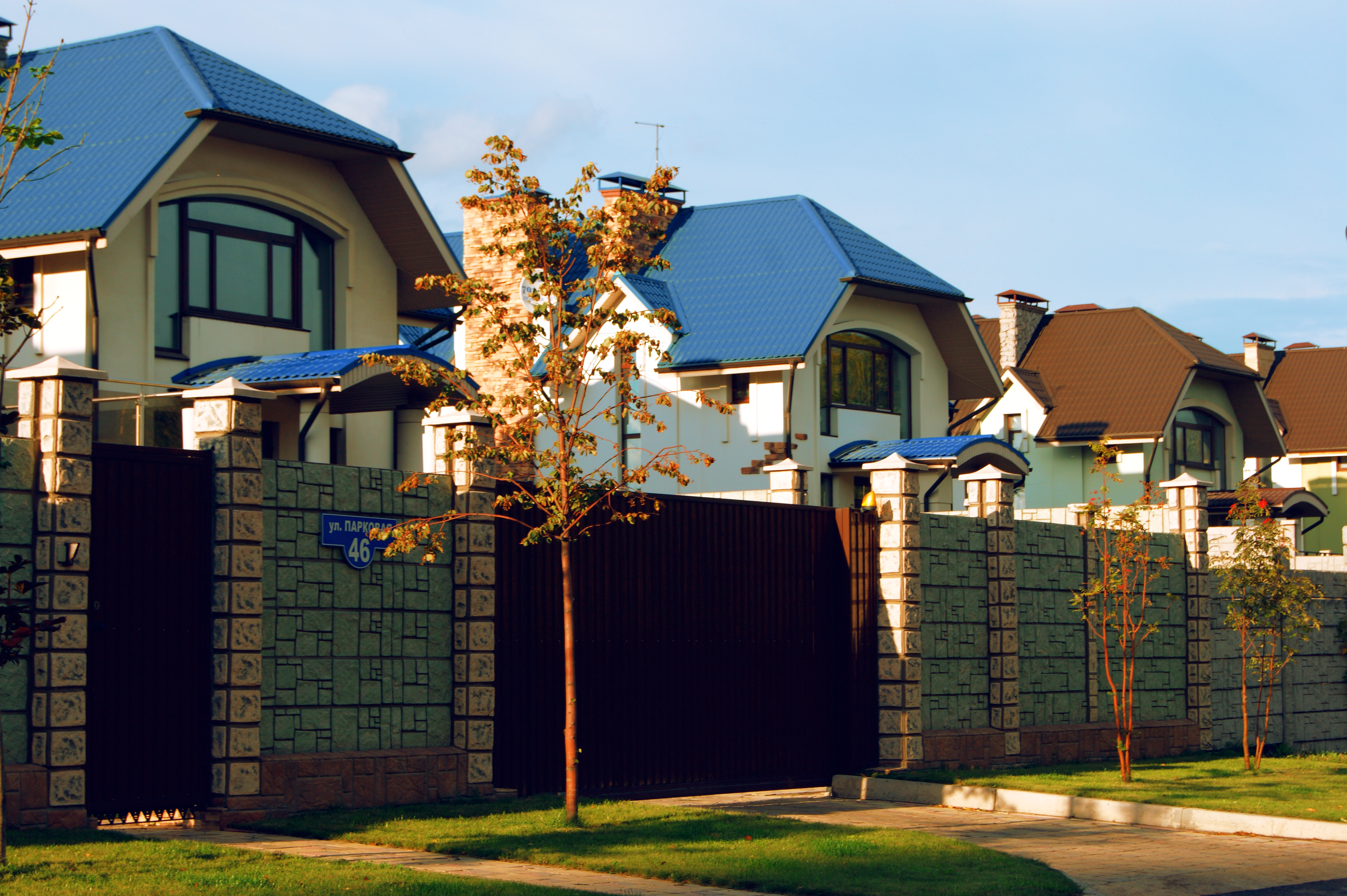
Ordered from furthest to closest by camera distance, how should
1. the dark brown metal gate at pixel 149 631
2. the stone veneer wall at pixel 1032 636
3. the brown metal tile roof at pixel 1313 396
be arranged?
1. the brown metal tile roof at pixel 1313 396
2. the stone veneer wall at pixel 1032 636
3. the dark brown metal gate at pixel 149 631

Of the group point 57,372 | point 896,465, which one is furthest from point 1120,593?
point 57,372

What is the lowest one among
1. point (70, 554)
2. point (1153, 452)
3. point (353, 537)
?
point (70, 554)

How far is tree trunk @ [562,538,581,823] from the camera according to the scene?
12.4 m

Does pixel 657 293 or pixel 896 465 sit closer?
pixel 896 465

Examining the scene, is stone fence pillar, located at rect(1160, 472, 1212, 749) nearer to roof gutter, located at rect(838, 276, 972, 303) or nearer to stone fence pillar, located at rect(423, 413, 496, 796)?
roof gutter, located at rect(838, 276, 972, 303)

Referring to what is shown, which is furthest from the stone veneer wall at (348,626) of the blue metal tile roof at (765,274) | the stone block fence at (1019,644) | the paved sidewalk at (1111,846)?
the blue metal tile roof at (765,274)

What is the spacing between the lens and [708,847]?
37.9 ft

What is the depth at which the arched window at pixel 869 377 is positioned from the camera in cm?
2950

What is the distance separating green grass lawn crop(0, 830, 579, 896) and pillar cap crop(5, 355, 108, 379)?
3.17 metres

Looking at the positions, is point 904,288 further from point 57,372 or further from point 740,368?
point 57,372

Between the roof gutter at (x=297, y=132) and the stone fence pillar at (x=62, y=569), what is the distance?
26.1 feet

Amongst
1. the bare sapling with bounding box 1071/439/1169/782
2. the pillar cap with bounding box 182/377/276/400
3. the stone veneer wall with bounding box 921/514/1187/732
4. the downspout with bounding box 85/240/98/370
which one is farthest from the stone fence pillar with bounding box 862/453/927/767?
the downspout with bounding box 85/240/98/370

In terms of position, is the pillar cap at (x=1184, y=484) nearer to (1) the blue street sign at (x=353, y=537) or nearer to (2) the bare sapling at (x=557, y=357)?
(2) the bare sapling at (x=557, y=357)

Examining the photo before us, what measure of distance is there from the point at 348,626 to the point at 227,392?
2.25 meters
